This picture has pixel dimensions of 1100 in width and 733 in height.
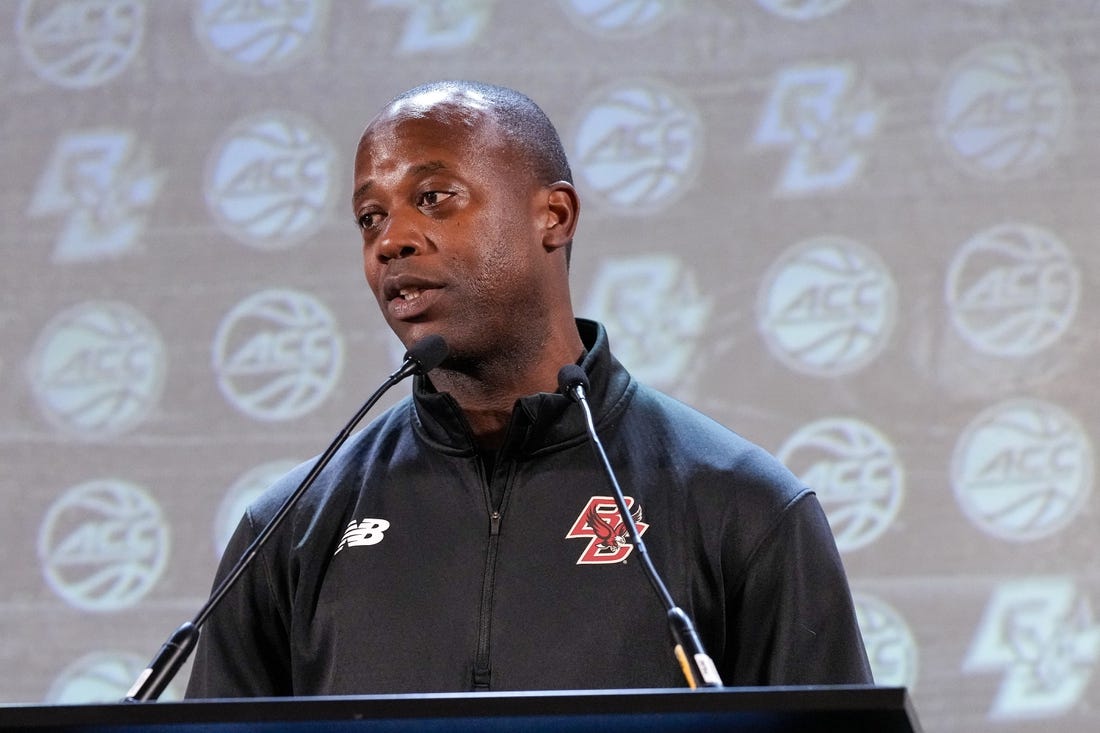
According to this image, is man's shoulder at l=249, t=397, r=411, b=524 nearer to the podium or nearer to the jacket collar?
the jacket collar

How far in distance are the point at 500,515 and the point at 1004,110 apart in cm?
160

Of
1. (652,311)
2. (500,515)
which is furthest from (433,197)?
(652,311)

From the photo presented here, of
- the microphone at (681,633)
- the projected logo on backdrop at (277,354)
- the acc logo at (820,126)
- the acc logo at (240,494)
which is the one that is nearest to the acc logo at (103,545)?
the acc logo at (240,494)

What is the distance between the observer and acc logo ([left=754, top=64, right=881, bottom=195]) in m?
2.88

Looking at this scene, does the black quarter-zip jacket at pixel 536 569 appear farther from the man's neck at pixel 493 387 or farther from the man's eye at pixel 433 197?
the man's eye at pixel 433 197

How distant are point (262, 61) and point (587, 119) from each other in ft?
2.26

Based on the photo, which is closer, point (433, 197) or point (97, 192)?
point (433, 197)

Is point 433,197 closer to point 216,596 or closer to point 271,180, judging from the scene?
point 216,596

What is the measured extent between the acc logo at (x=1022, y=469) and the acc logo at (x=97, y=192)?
1.71 meters

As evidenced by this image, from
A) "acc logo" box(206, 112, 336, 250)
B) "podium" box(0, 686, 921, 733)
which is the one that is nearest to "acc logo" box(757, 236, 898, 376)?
"acc logo" box(206, 112, 336, 250)

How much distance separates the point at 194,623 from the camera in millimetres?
1324

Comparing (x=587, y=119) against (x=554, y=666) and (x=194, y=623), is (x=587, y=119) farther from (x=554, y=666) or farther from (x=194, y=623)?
(x=194, y=623)

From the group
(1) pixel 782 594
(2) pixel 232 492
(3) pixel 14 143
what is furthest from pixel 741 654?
(3) pixel 14 143

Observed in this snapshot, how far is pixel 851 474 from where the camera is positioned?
278cm
